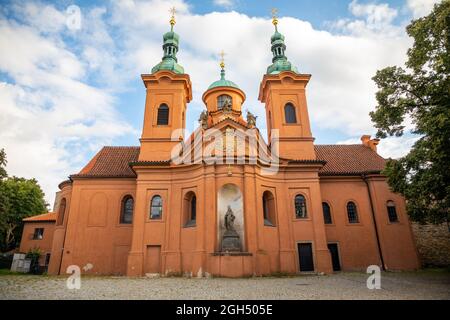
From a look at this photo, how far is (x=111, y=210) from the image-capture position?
69.1ft

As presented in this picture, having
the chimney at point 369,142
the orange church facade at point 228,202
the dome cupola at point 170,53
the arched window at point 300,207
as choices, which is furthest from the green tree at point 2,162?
the chimney at point 369,142

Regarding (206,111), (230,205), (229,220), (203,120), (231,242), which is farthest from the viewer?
(206,111)

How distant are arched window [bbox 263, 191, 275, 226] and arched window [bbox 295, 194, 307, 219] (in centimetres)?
174

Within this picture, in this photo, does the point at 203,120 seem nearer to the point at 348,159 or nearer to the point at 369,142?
the point at 348,159

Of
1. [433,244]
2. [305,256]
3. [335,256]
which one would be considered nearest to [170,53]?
[305,256]

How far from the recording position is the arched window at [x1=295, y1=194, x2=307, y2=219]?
19688 millimetres

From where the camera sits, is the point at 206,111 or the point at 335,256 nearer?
the point at 335,256

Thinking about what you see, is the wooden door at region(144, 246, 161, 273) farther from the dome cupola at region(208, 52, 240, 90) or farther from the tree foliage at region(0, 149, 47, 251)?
the tree foliage at region(0, 149, 47, 251)

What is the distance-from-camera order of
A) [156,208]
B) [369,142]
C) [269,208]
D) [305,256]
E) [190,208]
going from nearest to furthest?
[305,256] → [156,208] → [190,208] → [269,208] → [369,142]

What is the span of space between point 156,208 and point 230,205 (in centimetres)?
520

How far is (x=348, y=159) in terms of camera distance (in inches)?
981

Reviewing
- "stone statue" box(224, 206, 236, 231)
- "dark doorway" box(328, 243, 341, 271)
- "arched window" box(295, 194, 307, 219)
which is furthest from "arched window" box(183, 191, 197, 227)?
"dark doorway" box(328, 243, 341, 271)
